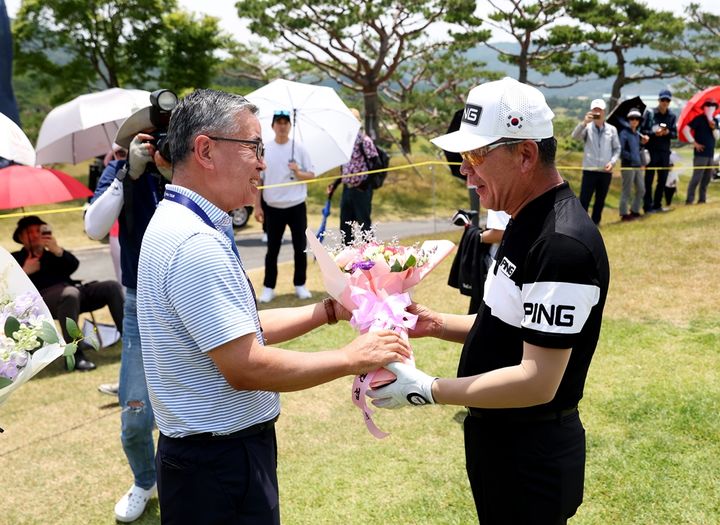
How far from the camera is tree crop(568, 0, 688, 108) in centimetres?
2047

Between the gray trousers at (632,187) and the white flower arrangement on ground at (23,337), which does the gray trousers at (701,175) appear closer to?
the gray trousers at (632,187)

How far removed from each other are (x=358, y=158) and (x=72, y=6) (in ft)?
48.3

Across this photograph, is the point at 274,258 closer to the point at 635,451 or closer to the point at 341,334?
the point at 341,334

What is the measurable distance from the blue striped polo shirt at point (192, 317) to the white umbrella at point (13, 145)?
2.30ft

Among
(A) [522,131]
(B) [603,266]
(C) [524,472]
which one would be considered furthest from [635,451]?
(A) [522,131]

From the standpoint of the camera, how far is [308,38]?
1844cm

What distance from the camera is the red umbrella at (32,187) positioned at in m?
5.44

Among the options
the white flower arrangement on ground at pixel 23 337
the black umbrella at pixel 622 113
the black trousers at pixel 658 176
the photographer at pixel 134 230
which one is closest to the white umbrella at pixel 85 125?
the photographer at pixel 134 230

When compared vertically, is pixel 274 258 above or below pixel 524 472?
below

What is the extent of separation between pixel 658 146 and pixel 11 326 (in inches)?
449

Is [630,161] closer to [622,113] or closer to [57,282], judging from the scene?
[622,113]

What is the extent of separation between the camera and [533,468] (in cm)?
189

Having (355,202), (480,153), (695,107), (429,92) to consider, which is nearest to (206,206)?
(480,153)

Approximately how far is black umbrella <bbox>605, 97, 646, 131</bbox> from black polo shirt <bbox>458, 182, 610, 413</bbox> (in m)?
9.24
